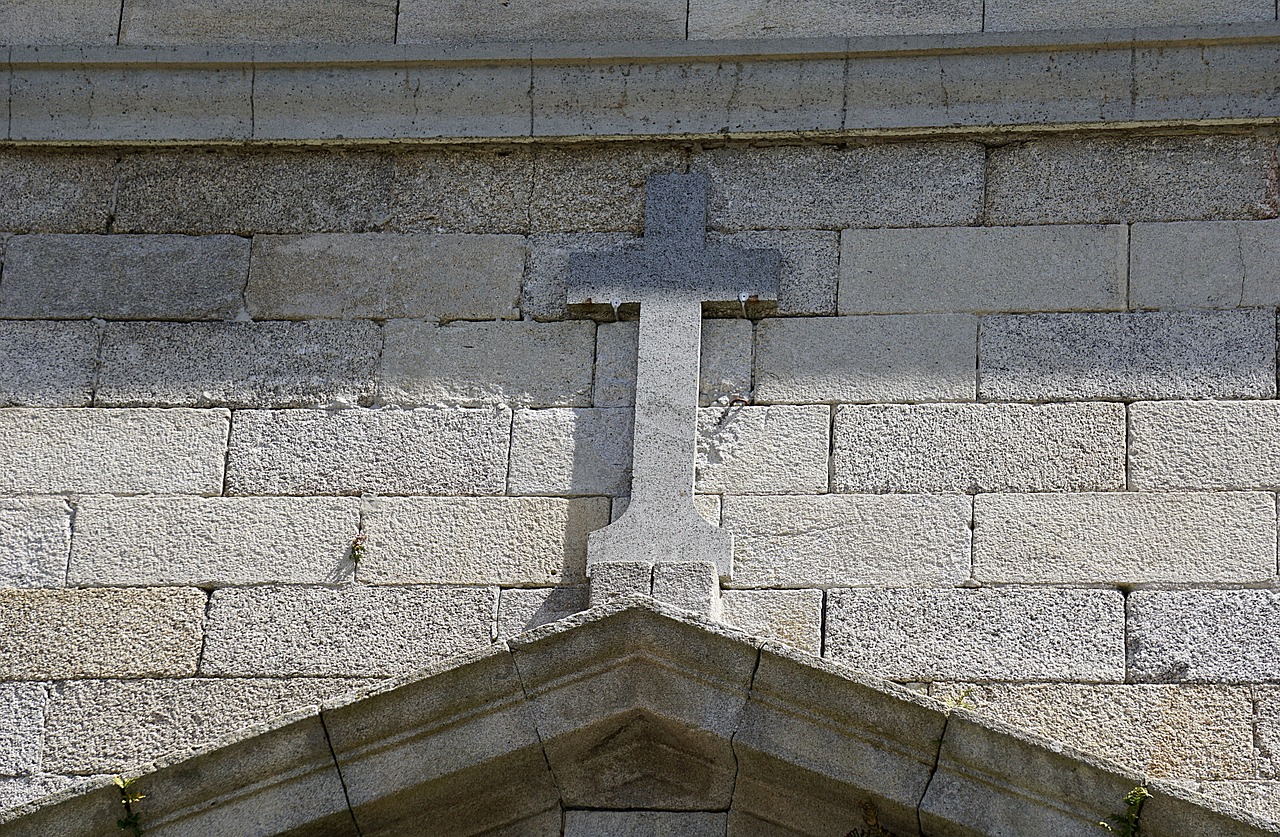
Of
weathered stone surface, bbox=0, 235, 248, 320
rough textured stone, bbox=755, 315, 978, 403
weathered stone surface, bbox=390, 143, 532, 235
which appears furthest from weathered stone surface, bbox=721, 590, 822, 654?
weathered stone surface, bbox=0, 235, 248, 320

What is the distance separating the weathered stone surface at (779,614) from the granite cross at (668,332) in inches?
3.9

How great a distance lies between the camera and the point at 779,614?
5.70m

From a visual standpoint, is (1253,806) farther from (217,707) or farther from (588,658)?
(217,707)

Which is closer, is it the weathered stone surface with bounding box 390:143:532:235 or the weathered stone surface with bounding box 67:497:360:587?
the weathered stone surface with bounding box 67:497:360:587

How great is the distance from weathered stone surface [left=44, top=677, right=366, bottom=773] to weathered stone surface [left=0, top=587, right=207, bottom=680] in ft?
0.20

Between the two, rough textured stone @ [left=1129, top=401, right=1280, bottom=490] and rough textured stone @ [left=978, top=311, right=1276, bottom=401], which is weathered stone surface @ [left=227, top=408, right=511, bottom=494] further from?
rough textured stone @ [left=1129, top=401, right=1280, bottom=490]

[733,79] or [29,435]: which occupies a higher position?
[733,79]

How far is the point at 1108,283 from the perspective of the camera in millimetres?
6031

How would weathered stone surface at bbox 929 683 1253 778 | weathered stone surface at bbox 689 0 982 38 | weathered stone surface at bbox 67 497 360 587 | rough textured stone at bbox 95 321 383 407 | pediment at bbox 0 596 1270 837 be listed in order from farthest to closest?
weathered stone surface at bbox 689 0 982 38, rough textured stone at bbox 95 321 383 407, weathered stone surface at bbox 67 497 360 587, weathered stone surface at bbox 929 683 1253 778, pediment at bbox 0 596 1270 837

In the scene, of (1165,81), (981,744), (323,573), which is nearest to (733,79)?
(1165,81)

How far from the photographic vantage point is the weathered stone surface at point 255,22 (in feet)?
22.0

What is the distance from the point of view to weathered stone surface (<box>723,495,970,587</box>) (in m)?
5.70

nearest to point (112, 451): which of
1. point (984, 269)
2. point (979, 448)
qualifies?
point (979, 448)

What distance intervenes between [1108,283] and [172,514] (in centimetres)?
286
